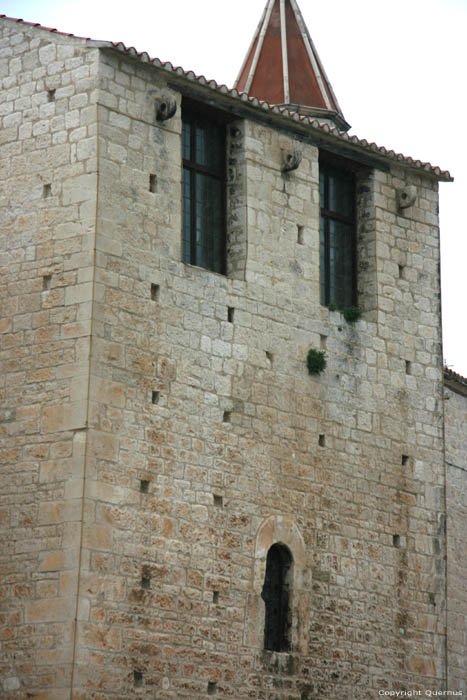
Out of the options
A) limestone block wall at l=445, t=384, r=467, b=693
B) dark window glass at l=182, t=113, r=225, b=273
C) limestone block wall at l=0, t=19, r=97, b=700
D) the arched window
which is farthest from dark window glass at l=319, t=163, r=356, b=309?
limestone block wall at l=0, t=19, r=97, b=700

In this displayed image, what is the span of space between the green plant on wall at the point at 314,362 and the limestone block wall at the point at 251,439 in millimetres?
104

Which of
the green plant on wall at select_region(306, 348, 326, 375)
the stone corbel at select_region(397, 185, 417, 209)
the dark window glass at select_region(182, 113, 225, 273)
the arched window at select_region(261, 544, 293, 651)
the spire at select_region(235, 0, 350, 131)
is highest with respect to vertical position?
the spire at select_region(235, 0, 350, 131)

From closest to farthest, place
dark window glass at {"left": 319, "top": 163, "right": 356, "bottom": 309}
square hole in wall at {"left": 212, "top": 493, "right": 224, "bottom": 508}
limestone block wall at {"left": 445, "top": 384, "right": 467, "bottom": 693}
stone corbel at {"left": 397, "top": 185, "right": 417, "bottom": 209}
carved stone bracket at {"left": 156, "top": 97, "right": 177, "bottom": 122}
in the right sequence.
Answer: square hole in wall at {"left": 212, "top": 493, "right": 224, "bottom": 508} → carved stone bracket at {"left": 156, "top": 97, "right": 177, "bottom": 122} → dark window glass at {"left": 319, "top": 163, "right": 356, "bottom": 309} → stone corbel at {"left": 397, "top": 185, "right": 417, "bottom": 209} → limestone block wall at {"left": 445, "top": 384, "right": 467, "bottom": 693}

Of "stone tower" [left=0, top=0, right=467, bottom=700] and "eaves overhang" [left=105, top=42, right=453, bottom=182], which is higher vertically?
"eaves overhang" [left=105, top=42, right=453, bottom=182]

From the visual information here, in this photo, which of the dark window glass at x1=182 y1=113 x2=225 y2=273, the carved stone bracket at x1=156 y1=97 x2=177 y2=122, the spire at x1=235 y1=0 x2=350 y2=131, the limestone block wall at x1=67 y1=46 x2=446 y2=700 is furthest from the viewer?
the spire at x1=235 y1=0 x2=350 y2=131

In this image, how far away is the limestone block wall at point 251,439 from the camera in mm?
17953

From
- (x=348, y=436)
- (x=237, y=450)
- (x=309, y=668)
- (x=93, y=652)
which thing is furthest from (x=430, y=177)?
(x=93, y=652)

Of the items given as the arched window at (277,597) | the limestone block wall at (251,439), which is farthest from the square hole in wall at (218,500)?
the arched window at (277,597)

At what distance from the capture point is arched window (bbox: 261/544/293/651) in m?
19.6

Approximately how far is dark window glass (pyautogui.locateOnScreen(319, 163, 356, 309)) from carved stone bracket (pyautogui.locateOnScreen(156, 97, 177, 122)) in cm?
335

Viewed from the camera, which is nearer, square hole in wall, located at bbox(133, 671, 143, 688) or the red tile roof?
square hole in wall, located at bbox(133, 671, 143, 688)

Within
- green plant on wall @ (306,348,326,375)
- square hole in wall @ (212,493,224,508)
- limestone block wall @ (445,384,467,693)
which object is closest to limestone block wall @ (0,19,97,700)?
square hole in wall @ (212,493,224,508)

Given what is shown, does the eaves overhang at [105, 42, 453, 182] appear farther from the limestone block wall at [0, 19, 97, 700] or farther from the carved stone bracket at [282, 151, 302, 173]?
the limestone block wall at [0, 19, 97, 700]

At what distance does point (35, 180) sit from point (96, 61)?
1.56 metres
